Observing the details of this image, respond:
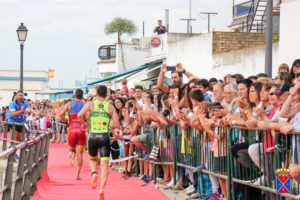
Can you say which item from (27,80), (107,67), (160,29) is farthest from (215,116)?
(27,80)

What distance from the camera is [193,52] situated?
24234 millimetres

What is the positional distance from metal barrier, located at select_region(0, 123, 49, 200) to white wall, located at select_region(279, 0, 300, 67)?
6.87 meters

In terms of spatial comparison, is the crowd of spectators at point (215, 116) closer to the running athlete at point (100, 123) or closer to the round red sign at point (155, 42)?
the running athlete at point (100, 123)

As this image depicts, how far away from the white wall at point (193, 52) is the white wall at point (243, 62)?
2.59 feet

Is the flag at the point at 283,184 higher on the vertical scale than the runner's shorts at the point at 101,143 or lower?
lower

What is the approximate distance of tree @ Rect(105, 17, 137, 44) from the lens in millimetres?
56688

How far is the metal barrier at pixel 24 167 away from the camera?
7071mm

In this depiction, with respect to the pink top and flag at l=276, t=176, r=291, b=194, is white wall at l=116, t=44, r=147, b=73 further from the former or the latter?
flag at l=276, t=176, r=291, b=194

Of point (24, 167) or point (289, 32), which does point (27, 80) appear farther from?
point (24, 167)

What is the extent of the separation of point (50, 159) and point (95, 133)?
894cm

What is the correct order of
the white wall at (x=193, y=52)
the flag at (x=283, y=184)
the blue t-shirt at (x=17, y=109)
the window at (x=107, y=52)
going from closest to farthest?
the flag at (x=283, y=184)
the blue t-shirt at (x=17, y=109)
the white wall at (x=193, y=52)
the window at (x=107, y=52)

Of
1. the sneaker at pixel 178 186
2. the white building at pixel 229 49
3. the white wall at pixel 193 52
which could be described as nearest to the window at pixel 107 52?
the white building at pixel 229 49

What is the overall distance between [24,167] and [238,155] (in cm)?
370

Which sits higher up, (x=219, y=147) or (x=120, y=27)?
(x=120, y=27)
